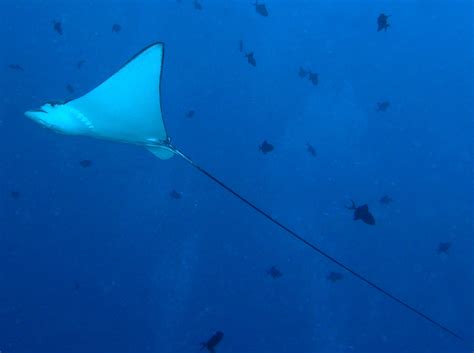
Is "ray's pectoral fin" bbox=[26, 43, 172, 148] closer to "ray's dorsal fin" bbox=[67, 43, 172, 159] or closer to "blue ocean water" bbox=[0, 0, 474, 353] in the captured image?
"ray's dorsal fin" bbox=[67, 43, 172, 159]

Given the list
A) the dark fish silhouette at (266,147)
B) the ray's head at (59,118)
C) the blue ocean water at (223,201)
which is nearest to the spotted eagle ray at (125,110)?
the ray's head at (59,118)

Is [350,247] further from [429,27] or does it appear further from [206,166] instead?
[429,27]

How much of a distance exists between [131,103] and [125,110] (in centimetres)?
8

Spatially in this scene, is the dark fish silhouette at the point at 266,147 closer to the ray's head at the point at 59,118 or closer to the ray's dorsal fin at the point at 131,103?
the ray's dorsal fin at the point at 131,103

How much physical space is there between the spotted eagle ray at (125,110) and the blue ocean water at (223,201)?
8.63 meters

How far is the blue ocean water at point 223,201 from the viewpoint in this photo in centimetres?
1205

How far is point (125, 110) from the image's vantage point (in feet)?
10.1

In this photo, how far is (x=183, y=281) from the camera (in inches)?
551

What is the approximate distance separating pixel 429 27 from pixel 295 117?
12.9 m

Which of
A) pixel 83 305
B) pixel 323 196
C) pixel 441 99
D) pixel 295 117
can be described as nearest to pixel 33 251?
pixel 83 305

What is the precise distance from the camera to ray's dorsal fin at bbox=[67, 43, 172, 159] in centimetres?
285

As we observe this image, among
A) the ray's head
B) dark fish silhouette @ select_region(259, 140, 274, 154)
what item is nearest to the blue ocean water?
dark fish silhouette @ select_region(259, 140, 274, 154)

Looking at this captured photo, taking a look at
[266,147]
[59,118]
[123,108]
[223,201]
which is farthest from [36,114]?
[223,201]

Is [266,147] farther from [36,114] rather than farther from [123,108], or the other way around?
[36,114]
